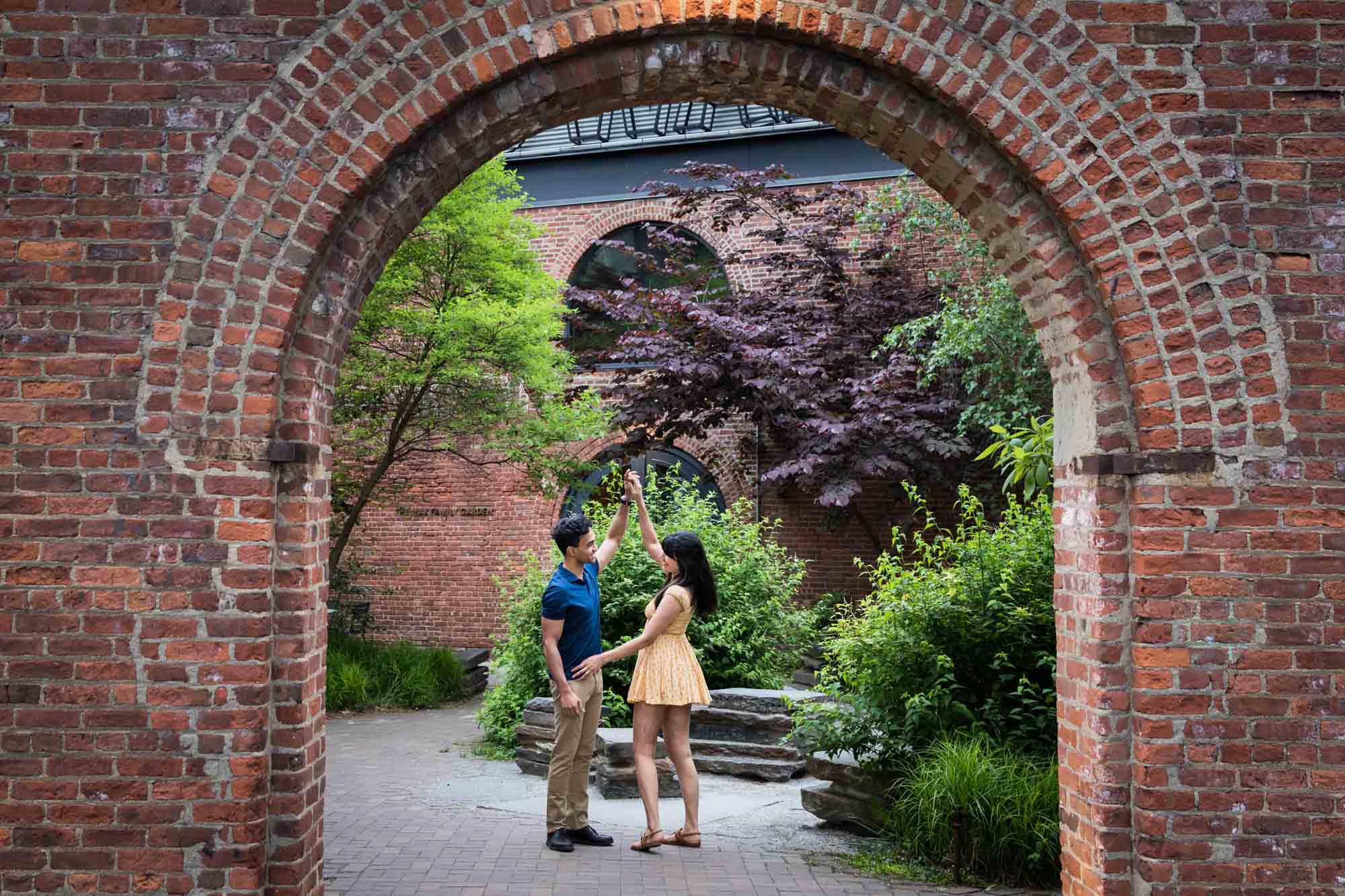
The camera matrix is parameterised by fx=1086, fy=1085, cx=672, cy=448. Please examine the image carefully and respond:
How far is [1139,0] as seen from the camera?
429 centimetres

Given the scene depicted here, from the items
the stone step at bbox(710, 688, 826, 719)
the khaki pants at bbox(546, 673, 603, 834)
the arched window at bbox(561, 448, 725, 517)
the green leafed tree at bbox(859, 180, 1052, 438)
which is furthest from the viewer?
the arched window at bbox(561, 448, 725, 517)

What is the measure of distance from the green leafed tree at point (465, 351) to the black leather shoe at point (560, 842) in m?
7.22

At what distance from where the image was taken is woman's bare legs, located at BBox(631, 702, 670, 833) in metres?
6.04

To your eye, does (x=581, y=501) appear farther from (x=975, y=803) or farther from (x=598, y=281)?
(x=975, y=803)

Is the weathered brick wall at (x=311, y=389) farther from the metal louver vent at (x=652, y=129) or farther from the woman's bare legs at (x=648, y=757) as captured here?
the metal louver vent at (x=652, y=129)

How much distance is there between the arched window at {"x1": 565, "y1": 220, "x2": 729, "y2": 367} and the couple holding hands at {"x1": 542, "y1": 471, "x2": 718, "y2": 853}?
984cm

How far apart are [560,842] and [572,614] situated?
1.27 m

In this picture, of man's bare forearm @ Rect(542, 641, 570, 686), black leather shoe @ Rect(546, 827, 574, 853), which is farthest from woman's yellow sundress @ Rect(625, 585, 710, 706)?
Answer: black leather shoe @ Rect(546, 827, 574, 853)

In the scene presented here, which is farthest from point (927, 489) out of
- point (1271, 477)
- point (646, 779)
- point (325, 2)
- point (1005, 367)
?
point (325, 2)

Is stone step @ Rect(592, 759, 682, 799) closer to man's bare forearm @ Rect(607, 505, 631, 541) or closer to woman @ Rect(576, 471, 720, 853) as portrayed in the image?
woman @ Rect(576, 471, 720, 853)

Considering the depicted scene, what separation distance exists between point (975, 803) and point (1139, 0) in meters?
3.76

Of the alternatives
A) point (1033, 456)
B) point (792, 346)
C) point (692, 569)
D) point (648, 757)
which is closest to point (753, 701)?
point (648, 757)

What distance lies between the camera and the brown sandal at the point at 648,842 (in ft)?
19.8

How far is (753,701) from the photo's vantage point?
8188 millimetres
